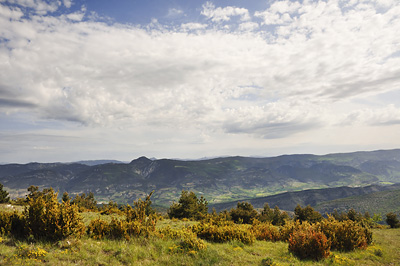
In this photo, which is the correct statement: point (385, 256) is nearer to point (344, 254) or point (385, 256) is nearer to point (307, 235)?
point (344, 254)

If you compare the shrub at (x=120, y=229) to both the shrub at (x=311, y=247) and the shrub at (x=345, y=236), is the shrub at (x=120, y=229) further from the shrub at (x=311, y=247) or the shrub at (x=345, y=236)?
the shrub at (x=345, y=236)

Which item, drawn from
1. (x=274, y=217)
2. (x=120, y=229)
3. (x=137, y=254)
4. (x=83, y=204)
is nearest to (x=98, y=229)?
(x=120, y=229)

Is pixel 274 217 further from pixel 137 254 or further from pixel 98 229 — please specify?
pixel 137 254

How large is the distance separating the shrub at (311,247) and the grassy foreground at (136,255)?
0.40 meters

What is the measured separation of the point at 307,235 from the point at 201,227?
6.70 meters

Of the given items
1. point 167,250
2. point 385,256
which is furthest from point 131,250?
point 385,256

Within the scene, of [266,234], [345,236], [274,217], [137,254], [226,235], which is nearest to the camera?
[137,254]

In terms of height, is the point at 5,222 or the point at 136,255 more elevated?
the point at 5,222

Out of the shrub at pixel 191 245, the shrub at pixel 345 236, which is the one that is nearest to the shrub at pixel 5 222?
the shrub at pixel 191 245

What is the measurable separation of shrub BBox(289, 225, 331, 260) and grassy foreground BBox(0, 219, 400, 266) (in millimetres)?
400

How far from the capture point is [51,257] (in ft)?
28.0

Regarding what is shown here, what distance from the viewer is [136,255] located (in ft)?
31.5

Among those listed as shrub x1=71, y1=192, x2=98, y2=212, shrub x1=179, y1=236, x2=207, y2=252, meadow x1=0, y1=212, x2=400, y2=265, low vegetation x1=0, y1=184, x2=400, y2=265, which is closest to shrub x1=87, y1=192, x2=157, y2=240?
low vegetation x1=0, y1=184, x2=400, y2=265

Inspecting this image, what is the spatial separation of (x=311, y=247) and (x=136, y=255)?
29.9ft
